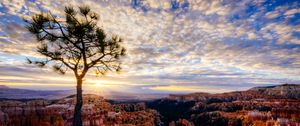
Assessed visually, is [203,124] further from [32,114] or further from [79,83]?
[79,83]

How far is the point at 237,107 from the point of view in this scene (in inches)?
7067

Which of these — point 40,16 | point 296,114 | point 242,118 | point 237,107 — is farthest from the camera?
point 237,107

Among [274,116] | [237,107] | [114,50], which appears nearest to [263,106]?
[237,107]

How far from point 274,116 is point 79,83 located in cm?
11953

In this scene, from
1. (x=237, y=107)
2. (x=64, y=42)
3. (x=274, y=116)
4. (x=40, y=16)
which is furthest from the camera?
(x=237, y=107)

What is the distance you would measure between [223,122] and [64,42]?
134 metres

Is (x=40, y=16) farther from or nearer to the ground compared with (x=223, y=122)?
farther from the ground

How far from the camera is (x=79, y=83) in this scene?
47.3 ft

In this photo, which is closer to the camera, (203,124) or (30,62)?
(30,62)

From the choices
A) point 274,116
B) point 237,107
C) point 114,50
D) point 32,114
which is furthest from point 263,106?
point 114,50

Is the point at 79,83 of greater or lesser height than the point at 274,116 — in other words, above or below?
above

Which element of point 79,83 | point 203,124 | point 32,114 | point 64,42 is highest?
point 64,42

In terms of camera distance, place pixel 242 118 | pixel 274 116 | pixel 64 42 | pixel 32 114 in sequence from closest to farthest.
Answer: pixel 64 42, pixel 32 114, pixel 274 116, pixel 242 118

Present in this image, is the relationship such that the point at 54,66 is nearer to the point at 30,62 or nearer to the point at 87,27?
the point at 30,62
